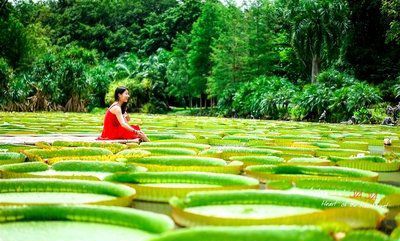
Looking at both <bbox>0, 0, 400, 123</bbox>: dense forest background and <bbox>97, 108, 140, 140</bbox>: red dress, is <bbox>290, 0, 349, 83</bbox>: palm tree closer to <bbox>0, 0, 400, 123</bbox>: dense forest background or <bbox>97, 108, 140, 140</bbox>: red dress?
<bbox>0, 0, 400, 123</bbox>: dense forest background

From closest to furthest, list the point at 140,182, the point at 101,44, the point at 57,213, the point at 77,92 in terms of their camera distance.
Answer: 1. the point at 57,213
2. the point at 140,182
3. the point at 77,92
4. the point at 101,44

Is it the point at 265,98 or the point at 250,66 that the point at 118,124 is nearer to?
the point at 265,98

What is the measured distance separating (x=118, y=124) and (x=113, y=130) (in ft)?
0.37

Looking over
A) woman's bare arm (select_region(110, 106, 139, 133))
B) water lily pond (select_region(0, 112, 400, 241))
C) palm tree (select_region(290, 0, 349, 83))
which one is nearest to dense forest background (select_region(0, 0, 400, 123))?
palm tree (select_region(290, 0, 349, 83))

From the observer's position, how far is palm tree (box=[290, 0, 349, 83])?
78.6 feet

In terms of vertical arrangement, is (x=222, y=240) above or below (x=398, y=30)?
below

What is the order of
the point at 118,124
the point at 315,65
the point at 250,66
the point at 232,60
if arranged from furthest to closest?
the point at 250,66 < the point at 232,60 < the point at 315,65 < the point at 118,124

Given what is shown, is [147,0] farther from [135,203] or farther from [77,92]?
[135,203]

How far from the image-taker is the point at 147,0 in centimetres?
6044

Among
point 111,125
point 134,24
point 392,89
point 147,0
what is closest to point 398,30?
point 392,89

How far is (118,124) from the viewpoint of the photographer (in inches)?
264

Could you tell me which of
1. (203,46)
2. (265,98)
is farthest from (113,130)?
(203,46)

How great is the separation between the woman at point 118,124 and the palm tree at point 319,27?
19456mm

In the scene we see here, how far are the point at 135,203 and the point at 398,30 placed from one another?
19.3 m
